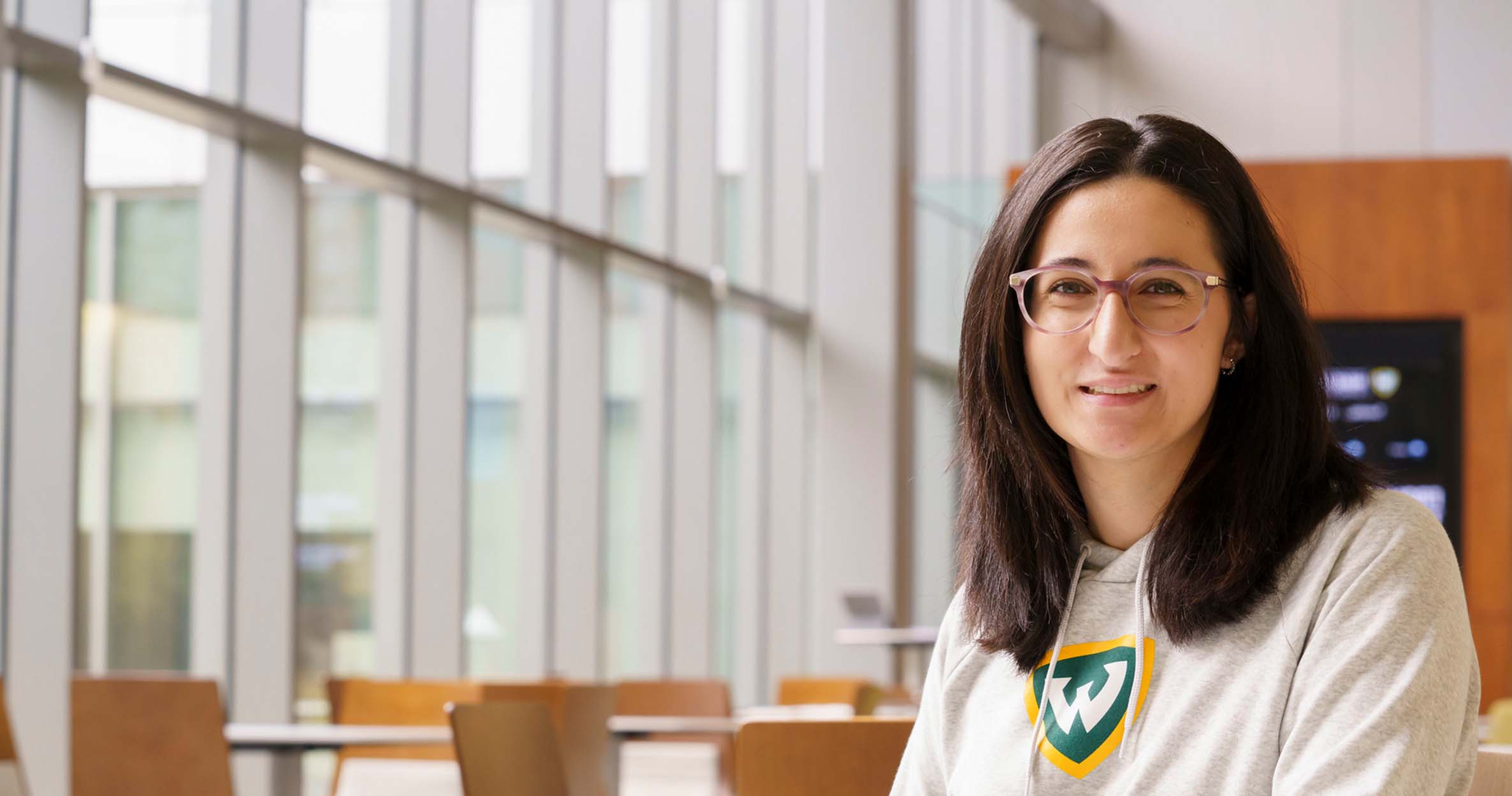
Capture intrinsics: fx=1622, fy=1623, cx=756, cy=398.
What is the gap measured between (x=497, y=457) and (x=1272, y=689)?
5.40m

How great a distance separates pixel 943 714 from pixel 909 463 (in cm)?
823

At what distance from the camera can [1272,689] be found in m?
1.20

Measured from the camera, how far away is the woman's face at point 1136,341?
4.29 ft

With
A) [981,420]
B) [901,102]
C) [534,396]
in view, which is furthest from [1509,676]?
[981,420]

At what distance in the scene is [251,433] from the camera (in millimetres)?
4805

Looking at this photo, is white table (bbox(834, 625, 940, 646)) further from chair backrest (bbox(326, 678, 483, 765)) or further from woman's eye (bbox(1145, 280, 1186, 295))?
woman's eye (bbox(1145, 280, 1186, 295))

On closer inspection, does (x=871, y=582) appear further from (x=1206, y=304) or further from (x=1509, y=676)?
(x=1206, y=304)

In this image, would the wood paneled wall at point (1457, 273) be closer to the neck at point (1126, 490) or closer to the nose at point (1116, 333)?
the neck at point (1126, 490)

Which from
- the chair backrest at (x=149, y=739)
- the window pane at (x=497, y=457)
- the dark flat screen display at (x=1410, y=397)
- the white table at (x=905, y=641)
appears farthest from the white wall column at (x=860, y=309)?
the chair backrest at (x=149, y=739)

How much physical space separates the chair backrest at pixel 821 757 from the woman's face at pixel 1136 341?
1090 mm

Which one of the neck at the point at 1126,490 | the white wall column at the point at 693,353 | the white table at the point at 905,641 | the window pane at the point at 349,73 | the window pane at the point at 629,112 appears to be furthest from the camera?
the white wall column at the point at 693,353

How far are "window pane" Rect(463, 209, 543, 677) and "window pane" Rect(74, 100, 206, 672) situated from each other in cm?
114

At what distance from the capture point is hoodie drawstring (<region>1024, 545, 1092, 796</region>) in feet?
4.33

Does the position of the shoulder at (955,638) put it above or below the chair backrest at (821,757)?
above
